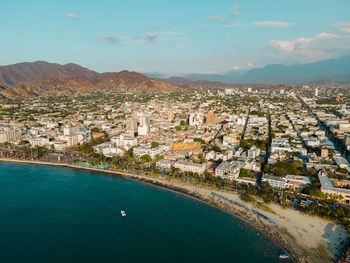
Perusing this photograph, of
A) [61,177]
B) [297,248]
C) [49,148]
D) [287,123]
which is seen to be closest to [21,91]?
[49,148]

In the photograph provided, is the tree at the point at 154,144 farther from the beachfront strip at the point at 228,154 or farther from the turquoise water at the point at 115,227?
the turquoise water at the point at 115,227

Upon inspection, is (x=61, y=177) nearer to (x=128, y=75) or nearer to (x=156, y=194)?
(x=156, y=194)

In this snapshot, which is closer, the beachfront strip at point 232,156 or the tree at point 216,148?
the beachfront strip at point 232,156

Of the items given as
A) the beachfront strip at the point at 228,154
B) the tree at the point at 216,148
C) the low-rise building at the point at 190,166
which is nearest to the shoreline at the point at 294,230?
the beachfront strip at the point at 228,154

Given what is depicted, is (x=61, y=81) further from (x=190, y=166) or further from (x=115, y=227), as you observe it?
(x=115, y=227)

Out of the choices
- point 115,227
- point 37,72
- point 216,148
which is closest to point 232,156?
point 216,148

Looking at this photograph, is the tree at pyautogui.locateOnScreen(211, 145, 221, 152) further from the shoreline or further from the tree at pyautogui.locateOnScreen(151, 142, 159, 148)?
the shoreline
